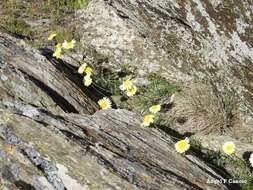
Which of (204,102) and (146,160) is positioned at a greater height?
(204,102)

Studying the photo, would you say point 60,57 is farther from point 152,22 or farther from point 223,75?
point 223,75

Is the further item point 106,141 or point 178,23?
point 178,23

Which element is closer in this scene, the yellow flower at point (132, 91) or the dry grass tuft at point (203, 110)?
the dry grass tuft at point (203, 110)

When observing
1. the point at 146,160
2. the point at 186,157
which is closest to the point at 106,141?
the point at 146,160

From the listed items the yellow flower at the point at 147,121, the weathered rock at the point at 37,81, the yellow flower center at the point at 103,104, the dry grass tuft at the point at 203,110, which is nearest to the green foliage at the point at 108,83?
the weathered rock at the point at 37,81

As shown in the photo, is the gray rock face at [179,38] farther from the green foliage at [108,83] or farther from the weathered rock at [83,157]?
the weathered rock at [83,157]
